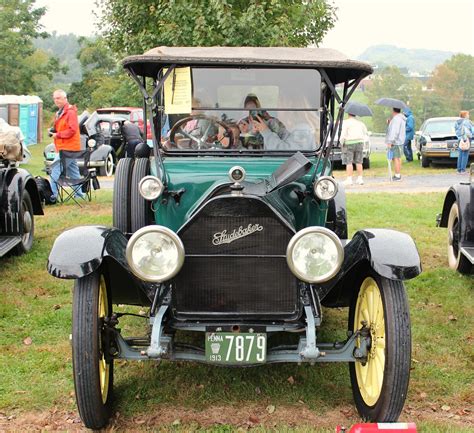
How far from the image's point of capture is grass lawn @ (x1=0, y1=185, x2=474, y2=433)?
3.77 metres

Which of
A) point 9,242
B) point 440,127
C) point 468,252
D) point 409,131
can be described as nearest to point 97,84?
point 409,131

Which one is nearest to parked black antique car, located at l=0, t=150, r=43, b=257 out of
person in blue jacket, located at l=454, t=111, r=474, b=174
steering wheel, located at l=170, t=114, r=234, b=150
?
steering wheel, located at l=170, t=114, r=234, b=150

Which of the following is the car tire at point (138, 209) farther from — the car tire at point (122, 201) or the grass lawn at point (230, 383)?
the grass lawn at point (230, 383)

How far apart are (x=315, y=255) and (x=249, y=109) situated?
1.54 metres

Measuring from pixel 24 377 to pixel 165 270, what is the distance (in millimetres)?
1527

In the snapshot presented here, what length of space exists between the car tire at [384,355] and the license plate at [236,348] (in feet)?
2.08

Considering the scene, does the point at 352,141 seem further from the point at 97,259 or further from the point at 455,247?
the point at 97,259

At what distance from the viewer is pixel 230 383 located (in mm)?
4238

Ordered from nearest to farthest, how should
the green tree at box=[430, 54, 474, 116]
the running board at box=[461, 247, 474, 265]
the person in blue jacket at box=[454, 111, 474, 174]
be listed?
the running board at box=[461, 247, 474, 265], the person in blue jacket at box=[454, 111, 474, 174], the green tree at box=[430, 54, 474, 116]

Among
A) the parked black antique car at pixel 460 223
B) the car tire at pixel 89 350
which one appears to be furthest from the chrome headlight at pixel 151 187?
the parked black antique car at pixel 460 223

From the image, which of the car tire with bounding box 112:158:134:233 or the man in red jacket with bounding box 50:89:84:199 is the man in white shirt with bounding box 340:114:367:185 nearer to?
the man in red jacket with bounding box 50:89:84:199

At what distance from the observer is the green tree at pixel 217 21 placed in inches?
355

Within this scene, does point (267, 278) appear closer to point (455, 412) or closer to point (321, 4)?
point (455, 412)

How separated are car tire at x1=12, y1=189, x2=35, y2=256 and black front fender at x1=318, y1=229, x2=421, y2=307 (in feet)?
14.5
